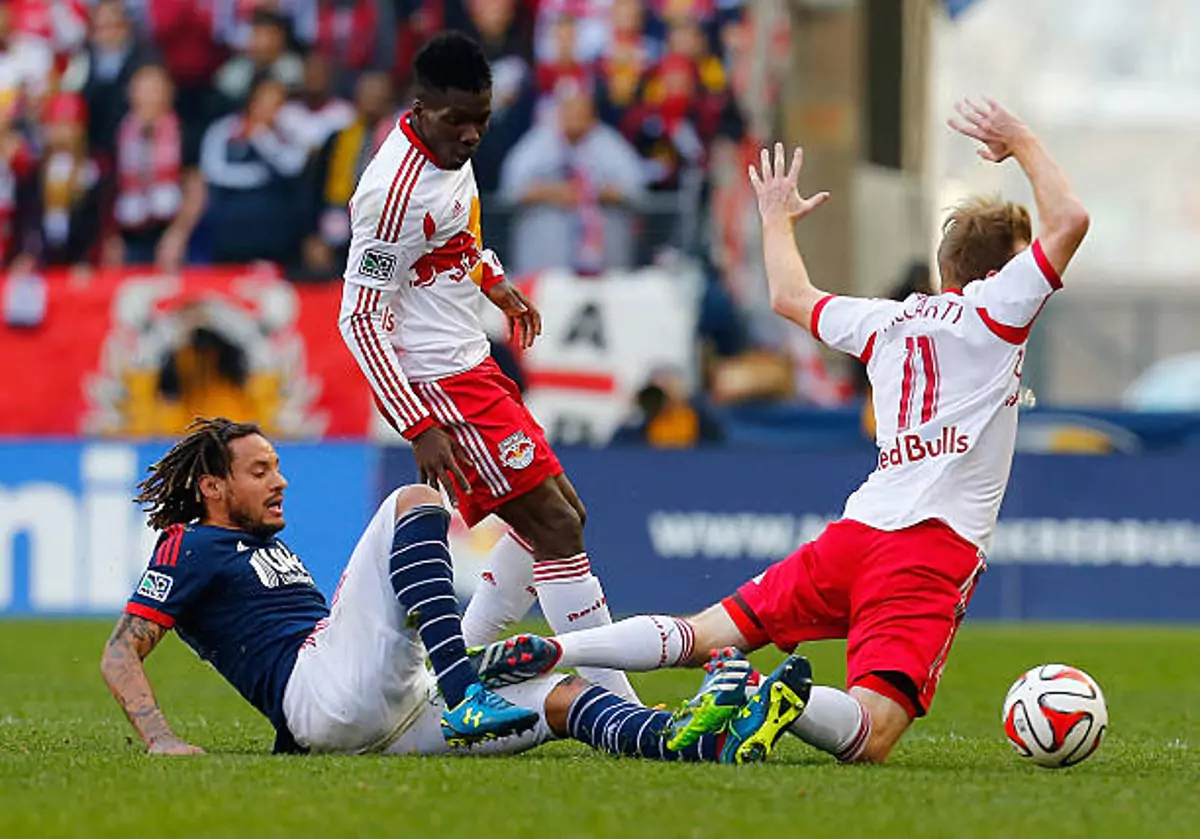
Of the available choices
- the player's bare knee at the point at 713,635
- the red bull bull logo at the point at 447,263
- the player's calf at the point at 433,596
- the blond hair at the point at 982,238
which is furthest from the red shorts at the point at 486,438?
the blond hair at the point at 982,238

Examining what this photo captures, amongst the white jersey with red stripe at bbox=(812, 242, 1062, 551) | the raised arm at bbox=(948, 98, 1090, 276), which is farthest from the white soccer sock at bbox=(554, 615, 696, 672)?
the raised arm at bbox=(948, 98, 1090, 276)

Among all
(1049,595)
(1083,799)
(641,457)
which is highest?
(1083,799)

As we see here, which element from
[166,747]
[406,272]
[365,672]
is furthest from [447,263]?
[166,747]

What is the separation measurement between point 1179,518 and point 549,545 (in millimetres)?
8381

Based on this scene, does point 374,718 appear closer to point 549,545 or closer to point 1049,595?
point 549,545

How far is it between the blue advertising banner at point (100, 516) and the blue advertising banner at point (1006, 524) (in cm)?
154

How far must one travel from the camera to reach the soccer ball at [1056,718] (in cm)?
697

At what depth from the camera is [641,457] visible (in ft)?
50.8

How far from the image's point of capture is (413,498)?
22.6ft

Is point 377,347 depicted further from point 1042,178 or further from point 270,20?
point 270,20

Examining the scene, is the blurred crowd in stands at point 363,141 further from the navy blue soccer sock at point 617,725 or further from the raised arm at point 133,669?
the raised arm at point 133,669

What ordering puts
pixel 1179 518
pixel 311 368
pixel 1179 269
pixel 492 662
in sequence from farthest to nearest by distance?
1. pixel 1179 269
2. pixel 311 368
3. pixel 1179 518
4. pixel 492 662

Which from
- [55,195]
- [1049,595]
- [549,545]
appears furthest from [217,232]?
[549,545]

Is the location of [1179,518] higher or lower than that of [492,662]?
lower
